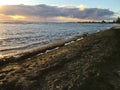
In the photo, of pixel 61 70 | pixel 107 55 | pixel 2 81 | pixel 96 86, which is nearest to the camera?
pixel 96 86

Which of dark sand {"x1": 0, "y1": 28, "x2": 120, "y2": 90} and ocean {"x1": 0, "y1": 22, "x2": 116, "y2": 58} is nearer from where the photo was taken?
dark sand {"x1": 0, "y1": 28, "x2": 120, "y2": 90}

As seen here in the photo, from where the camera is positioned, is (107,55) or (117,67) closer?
(117,67)

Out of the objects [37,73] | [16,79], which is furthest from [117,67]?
[16,79]

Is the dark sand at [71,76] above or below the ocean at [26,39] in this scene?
above

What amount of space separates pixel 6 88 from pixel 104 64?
16.2 feet

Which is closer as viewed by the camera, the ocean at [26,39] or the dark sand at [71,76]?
the dark sand at [71,76]

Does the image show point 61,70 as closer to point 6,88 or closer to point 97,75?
point 97,75

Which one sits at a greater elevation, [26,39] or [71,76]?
[71,76]

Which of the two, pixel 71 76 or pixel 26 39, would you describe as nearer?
pixel 71 76

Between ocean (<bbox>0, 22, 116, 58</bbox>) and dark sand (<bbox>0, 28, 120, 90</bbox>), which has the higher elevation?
dark sand (<bbox>0, 28, 120, 90</bbox>)

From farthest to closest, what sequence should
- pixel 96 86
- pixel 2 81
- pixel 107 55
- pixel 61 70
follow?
pixel 107 55 < pixel 61 70 < pixel 2 81 < pixel 96 86

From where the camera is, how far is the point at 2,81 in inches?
420

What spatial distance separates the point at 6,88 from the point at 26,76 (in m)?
1.38

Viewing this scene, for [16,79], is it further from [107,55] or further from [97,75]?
[107,55]
